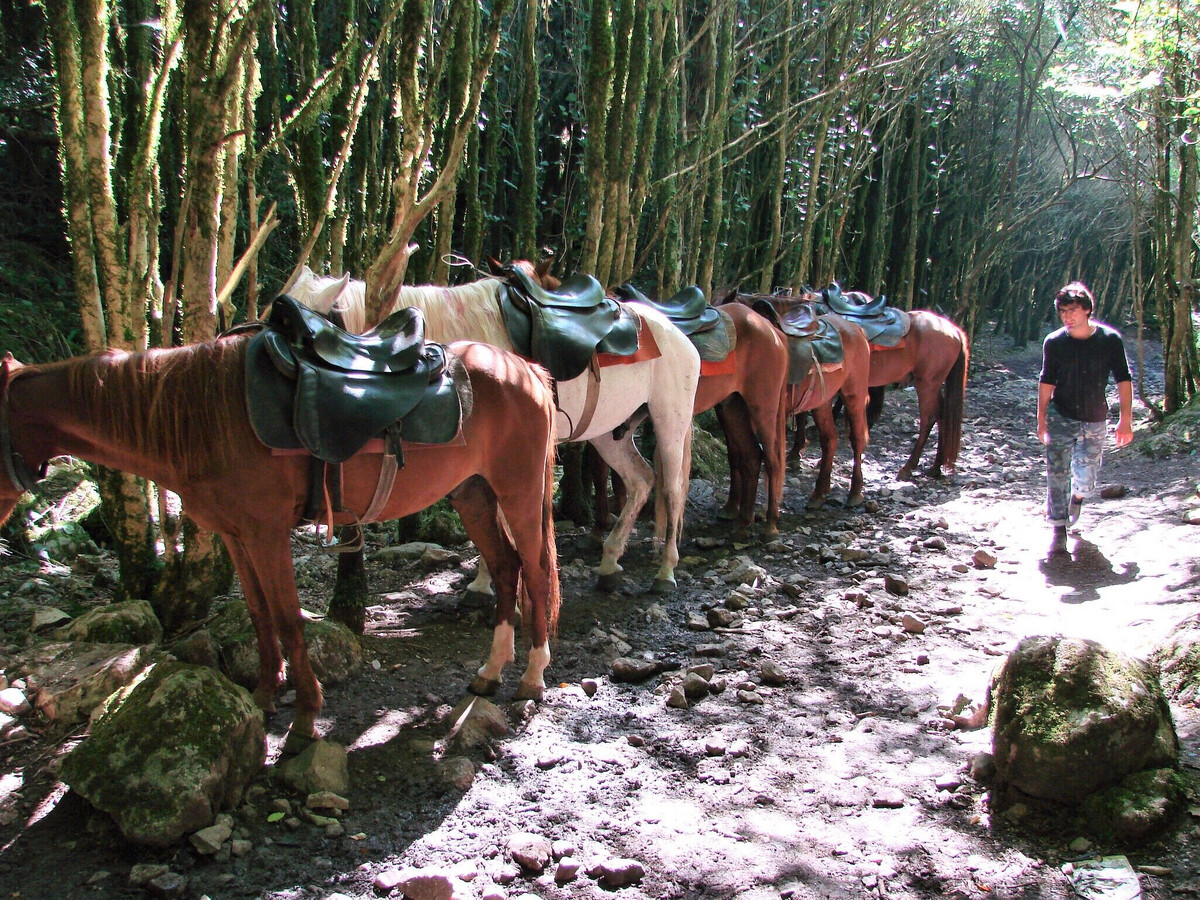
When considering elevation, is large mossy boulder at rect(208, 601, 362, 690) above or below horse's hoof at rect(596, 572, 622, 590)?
→ above

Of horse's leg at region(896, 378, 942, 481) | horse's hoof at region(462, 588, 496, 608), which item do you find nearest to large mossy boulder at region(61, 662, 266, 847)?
horse's hoof at region(462, 588, 496, 608)

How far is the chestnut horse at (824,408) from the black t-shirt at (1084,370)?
2209 mm

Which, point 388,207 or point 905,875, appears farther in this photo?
point 388,207

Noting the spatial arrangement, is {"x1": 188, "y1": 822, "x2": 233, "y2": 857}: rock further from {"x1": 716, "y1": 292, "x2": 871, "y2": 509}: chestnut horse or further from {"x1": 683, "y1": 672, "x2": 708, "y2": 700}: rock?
{"x1": 716, "y1": 292, "x2": 871, "y2": 509}: chestnut horse

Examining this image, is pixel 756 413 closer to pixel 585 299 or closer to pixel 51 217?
pixel 585 299

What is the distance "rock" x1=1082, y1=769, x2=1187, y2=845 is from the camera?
2.50 m

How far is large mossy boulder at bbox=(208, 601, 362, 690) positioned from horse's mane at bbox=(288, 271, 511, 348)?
4.57ft

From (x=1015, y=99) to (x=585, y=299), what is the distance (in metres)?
17.6

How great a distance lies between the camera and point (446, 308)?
14.3 ft

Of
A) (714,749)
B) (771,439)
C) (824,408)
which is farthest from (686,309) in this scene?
(714,749)

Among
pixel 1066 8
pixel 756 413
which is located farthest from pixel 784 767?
pixel 1066 8

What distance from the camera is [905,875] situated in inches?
98.8

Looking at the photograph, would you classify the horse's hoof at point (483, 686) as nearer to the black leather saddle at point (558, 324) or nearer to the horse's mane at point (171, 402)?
the horse's mane at point (171, 402)

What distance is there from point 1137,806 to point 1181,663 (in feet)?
4.15
